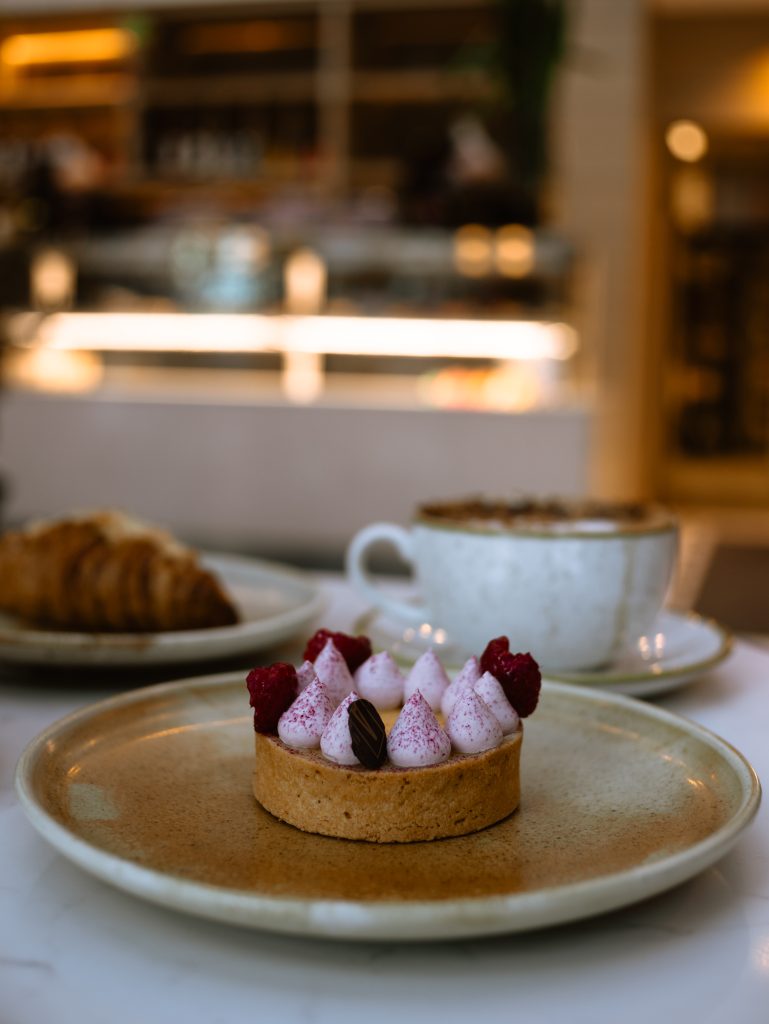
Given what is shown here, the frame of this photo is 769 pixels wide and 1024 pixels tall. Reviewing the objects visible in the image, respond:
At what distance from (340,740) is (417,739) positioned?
0.04 metres

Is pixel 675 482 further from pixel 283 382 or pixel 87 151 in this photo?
pixel 87 151

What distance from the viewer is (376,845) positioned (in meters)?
0.54

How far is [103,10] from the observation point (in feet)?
19.3

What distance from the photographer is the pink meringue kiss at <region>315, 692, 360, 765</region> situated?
56cm

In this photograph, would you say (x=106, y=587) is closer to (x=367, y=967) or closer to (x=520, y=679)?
(x=520, y=679)

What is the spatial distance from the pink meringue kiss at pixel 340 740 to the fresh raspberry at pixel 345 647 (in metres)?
0.11

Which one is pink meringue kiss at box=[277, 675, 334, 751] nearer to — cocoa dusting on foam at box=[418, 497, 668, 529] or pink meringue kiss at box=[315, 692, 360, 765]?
pink meringue kiss at box=[315, 692, 360, 765]

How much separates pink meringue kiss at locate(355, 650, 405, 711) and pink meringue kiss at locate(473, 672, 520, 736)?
67mm

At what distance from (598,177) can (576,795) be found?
5.41 m

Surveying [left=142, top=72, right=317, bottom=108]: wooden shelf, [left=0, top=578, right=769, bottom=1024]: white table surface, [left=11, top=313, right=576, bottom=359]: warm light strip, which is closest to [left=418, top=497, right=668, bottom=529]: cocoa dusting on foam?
[left=0, top=578, right=769, bottom=1024]: white table surface

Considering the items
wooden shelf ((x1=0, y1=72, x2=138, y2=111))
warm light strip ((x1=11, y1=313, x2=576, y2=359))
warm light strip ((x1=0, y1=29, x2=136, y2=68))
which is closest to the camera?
warm light strip ((x1=11, y1=313, x2=576, y2=359))

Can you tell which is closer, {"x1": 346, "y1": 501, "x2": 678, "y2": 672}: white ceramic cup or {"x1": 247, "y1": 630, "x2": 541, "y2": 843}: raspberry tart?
{"x1": 247, "y1": 630, "x2": 541, "y2": 843}: raspberry tart

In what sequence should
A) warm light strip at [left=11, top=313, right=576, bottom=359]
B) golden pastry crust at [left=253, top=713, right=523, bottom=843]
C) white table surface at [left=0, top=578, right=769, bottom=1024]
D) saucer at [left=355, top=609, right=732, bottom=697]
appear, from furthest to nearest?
warm light strip at [left=11, top=313, right=576, bottom=359]
saucer at [left=355, top=609, right=732, bottom=697]
golden pastry crust at [left=253, top=713, right=523, bottom=843]
white table surface at [left=0, top=578, right=769, bottom=1024]

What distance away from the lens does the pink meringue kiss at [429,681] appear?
66 cm
